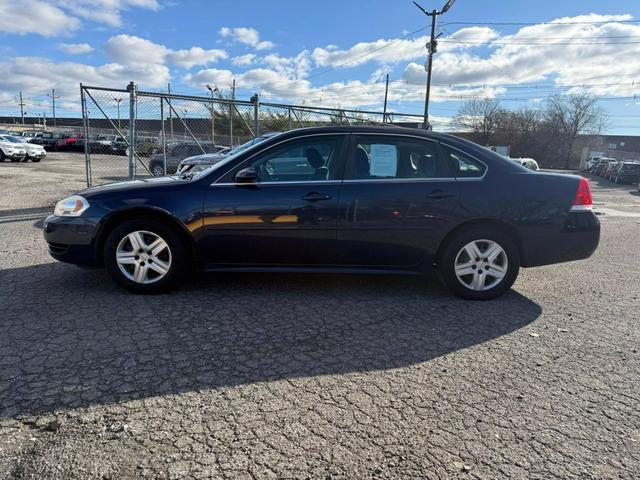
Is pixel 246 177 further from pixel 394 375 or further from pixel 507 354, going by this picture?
pixel 507 354

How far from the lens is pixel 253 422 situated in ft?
7.73

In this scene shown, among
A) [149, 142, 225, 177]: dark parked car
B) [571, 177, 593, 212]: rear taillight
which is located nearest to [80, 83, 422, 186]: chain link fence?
[149, 142, 225, 177]: dark parked car

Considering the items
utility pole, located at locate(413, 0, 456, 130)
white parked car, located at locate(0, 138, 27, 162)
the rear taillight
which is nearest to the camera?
the rear taillight

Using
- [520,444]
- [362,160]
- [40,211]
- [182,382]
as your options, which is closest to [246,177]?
[362,160]

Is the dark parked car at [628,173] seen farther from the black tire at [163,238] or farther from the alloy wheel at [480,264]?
the black tire at [163,238]

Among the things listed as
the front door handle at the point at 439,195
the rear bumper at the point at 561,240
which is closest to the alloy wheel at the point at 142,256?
the front door handle at the point at 439,195

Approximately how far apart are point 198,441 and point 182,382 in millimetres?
587

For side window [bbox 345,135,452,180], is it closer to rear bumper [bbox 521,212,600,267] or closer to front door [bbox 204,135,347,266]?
front door [bbox 204,135,347,266]

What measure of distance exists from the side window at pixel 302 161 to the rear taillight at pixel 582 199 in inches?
92.0

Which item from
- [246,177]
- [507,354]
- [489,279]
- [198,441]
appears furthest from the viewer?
[489,279]

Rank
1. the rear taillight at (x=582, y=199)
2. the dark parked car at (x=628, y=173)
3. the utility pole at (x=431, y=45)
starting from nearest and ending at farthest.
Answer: the rear taillight at (x=582, y=199), the utility pole at (x=431, y=45), the dark parked car at (x=628, y=173)

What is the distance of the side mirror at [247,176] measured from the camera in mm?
4031

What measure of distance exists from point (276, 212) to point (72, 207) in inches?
77.2

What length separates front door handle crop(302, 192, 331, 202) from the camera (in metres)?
4.06
